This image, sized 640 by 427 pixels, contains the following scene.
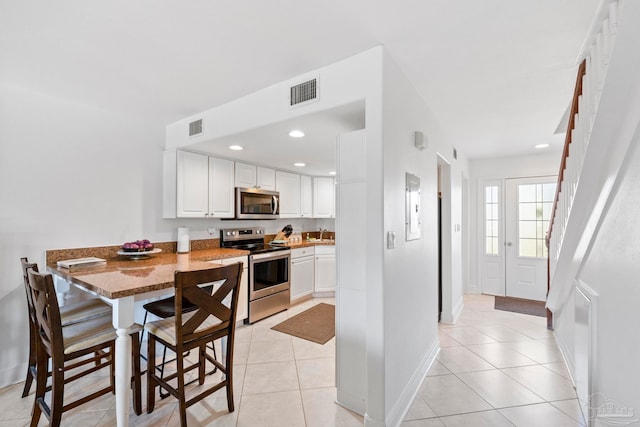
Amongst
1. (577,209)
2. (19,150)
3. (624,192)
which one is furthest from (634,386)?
(19,150)

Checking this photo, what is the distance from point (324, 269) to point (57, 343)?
348cm

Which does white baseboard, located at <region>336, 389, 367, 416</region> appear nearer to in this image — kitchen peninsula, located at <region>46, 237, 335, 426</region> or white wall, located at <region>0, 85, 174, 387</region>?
kitchen peninsula, located at <region>46, 237, 335, 426</region>

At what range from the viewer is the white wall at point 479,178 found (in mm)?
4762

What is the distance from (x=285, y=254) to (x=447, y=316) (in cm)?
231

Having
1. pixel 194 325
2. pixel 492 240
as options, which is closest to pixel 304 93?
pixel 194 325

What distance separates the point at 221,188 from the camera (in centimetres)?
360

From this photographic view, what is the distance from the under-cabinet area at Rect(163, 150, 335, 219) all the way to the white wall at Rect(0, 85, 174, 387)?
213 mm

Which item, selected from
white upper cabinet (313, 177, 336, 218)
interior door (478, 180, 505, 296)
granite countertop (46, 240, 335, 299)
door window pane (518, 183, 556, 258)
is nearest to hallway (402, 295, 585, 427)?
interior door (478, 180, 505, 296)

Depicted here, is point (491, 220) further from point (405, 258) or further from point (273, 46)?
point (273, 46)

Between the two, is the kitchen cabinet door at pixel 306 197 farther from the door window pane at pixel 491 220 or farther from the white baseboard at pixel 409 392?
the door window pane at pixel 491 220

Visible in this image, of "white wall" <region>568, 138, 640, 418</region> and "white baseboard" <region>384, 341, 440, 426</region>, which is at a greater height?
"white wall" <region>568, 138, 640, 418</region>

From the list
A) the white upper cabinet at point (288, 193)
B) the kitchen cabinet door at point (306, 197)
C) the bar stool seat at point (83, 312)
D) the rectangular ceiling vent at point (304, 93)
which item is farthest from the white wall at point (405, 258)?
the kitchen cabinet door at point (306, 197)

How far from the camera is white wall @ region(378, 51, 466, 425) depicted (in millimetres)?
1811

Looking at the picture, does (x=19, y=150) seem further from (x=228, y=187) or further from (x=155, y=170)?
(x=228, y=187)
